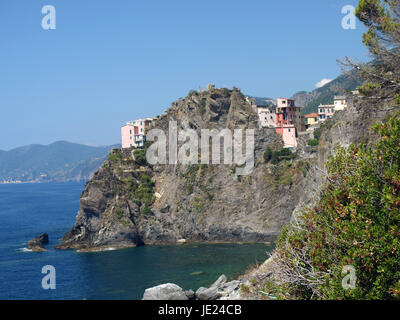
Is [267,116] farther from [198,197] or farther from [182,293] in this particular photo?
[182,293]

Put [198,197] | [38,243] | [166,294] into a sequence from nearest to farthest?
[166,294] → [38,243] → [198,197]

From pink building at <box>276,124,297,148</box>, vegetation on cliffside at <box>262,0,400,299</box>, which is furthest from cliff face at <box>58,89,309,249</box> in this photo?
vegetation on cliffside at <box>262,0,400,299</box>

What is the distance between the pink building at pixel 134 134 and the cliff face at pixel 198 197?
10.7 metres

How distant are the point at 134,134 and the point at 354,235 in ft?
268

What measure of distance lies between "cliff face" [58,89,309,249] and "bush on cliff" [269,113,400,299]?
5115 centimetres

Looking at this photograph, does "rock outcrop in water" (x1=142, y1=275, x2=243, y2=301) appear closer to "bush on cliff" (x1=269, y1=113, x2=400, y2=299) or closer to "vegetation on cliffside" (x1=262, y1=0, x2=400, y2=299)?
"vegetation on cliffside" (x1=262, y1=0, x2=400, y2=299)

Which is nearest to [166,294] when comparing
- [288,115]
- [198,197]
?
[198,197]

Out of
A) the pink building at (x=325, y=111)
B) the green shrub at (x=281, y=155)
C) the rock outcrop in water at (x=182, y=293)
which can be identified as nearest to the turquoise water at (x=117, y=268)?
the rock outcrop in water at (x=182, y=293)

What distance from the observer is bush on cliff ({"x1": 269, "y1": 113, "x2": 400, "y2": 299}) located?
43.0 feet

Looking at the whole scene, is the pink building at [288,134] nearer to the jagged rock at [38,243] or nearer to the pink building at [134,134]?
the pink building at [134,134]

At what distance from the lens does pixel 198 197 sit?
76312mm
